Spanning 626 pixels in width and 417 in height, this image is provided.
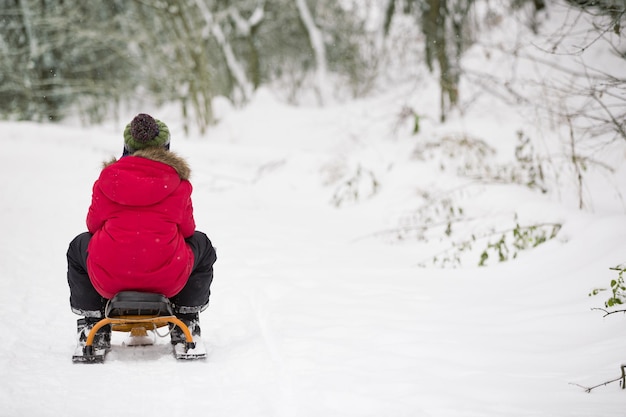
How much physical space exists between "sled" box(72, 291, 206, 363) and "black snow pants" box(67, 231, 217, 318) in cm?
13

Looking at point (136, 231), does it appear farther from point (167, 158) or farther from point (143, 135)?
point (143, 135)

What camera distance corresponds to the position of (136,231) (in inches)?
109

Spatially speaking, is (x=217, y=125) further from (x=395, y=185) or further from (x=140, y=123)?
(x=140, y=123)

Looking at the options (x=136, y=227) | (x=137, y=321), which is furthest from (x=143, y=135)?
(x=137, y=321)

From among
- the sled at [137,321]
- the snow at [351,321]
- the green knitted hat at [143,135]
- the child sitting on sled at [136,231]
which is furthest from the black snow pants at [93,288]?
the green knitted hat at [143,135]

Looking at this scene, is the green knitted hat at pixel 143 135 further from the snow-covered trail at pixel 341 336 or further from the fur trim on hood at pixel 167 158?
the snow-covered trail at pixel 341 336

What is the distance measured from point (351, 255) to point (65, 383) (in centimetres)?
327

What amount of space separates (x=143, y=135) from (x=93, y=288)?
859mm

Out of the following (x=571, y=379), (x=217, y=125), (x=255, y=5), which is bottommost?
(x=571, y=379)

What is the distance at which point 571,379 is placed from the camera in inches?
104

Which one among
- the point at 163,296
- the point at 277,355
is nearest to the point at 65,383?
the point at 163,296

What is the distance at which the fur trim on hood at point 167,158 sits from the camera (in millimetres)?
2887

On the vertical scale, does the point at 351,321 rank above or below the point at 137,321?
below

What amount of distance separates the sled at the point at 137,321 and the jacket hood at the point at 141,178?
48cm
